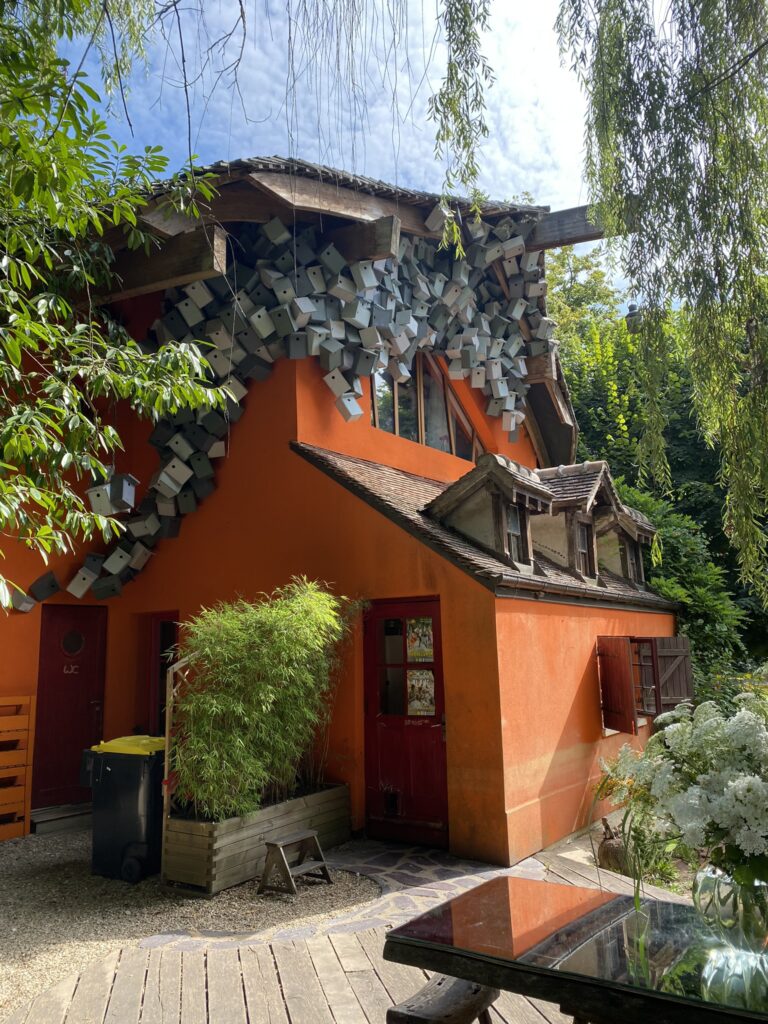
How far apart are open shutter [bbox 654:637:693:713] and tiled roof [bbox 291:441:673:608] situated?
768mm

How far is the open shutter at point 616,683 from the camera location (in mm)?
7887

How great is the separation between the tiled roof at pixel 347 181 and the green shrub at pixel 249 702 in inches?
140

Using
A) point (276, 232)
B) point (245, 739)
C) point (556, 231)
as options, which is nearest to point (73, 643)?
point (245, 739)

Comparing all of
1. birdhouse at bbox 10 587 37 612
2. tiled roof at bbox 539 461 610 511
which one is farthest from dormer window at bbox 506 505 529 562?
birdhouse at bbox 10 587 37 612

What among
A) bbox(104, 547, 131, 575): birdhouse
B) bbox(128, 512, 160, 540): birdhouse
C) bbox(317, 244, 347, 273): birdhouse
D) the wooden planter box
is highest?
bbox(317, 244, 347, 273): birdhouse

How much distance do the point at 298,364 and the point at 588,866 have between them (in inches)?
220

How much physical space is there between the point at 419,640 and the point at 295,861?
2.21m

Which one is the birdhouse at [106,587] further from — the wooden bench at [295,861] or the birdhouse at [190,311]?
the wooden bench at [295,861]

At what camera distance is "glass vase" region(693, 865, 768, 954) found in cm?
218

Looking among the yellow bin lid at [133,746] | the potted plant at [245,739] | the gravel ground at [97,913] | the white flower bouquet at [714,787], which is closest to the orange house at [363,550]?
the potted plant at [245,739]

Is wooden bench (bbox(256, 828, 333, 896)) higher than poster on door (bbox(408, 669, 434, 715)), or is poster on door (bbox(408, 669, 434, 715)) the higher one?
poster on door (bbox(408, 669, 434, 715))

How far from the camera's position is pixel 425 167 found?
282 cm

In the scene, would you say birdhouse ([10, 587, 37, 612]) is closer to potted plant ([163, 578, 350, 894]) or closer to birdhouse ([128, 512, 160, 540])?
birdhouse ([128, 512, 160, 540])

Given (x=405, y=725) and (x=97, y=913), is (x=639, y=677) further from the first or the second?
(x=97, y=913)
